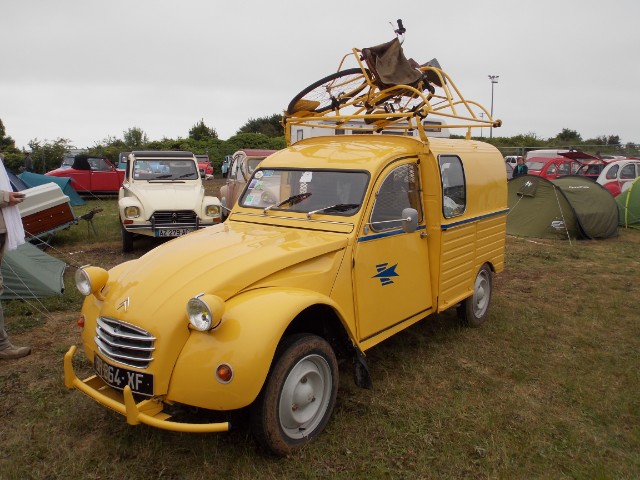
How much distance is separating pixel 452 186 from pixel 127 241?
640 cm

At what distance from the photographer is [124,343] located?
306cm

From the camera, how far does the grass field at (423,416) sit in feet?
10.3

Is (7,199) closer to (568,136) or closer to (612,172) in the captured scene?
(612,172)

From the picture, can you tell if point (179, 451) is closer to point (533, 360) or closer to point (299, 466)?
point (299, 466)

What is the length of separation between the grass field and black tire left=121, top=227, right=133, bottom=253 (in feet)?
10.2

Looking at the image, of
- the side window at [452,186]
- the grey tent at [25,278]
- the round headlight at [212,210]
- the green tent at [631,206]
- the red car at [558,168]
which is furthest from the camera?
the red car at [558,168]

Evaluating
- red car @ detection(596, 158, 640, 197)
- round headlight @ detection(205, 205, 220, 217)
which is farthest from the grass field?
red car @ detection(596, 158, 640, 197)

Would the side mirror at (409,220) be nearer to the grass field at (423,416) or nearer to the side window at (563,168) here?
the grass field at (423,416)

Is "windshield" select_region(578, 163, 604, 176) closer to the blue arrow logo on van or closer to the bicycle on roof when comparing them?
the bicycle on roof

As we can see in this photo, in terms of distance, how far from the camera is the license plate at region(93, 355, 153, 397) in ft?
9.54

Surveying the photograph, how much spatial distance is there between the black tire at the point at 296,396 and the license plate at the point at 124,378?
0.64 meters

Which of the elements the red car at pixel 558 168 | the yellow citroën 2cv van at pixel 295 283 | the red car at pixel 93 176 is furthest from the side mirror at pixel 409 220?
the red car at pixel 93 176

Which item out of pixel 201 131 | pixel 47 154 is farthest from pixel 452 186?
pixel 201 131

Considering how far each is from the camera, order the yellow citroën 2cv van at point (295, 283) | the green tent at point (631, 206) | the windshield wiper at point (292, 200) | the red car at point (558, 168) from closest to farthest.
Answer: the yellow citroën 2cv van at point (295, 283), the windshield wiper at point (292, 200), the green tent at point (631, 206), the red car at point (558, 168)
